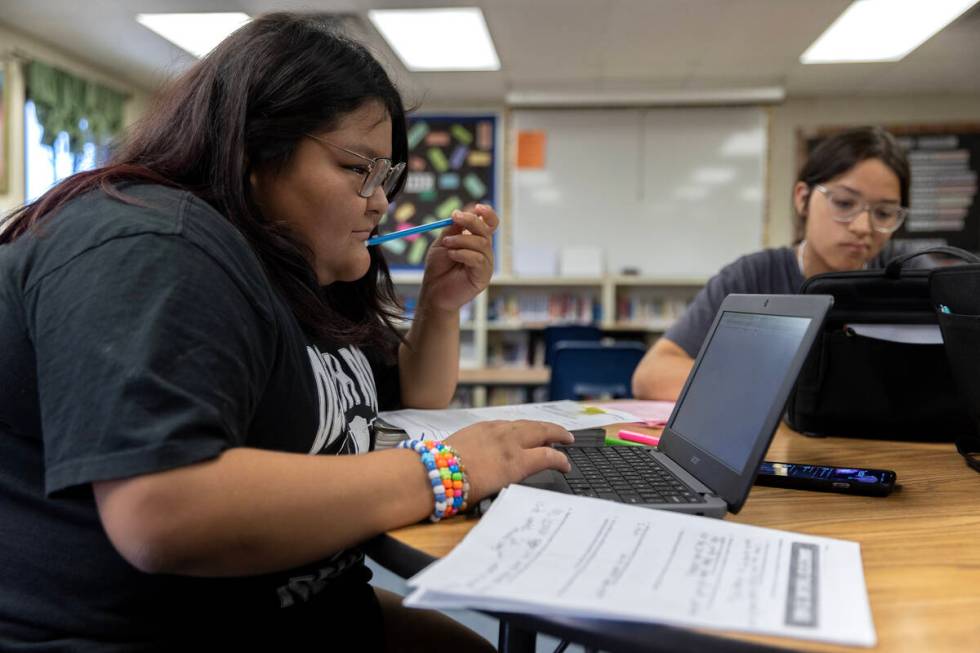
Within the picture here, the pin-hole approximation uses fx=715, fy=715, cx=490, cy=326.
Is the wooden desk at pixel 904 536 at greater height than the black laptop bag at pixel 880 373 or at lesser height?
lesser

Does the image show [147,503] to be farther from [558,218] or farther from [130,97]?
[130,97]

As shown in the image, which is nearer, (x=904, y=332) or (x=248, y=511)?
(x=248, y=511)

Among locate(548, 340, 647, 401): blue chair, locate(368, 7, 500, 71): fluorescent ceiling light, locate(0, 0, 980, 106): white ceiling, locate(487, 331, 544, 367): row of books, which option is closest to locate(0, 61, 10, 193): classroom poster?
locate(0, 0, 980, 106): white ceiling

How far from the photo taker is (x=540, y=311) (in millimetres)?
5664

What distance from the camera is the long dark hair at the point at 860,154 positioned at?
5.87 ft

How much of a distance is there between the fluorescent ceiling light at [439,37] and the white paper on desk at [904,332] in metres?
3.22

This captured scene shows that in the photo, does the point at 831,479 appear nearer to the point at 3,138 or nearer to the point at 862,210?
the point at 862,210

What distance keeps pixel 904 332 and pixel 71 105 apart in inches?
202

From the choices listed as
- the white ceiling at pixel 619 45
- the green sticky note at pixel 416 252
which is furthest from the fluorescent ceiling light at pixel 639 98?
the green sticky note at pixel 416 252

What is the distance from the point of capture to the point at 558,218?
5668 mm

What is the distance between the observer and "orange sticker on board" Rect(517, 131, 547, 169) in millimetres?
5648

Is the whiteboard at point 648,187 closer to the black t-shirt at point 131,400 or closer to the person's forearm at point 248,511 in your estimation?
the black t-shirt at point 131,400

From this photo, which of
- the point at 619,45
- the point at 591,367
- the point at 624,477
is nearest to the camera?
the point at 624,477

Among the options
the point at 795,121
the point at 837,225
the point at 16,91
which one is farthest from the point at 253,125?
the point at 795,121
